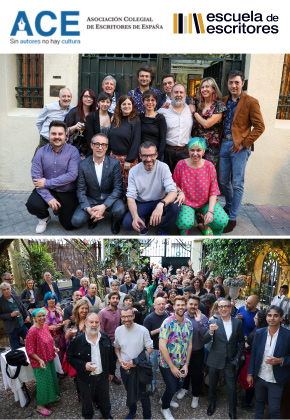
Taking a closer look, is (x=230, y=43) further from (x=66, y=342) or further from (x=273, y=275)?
(x=66, y=342)

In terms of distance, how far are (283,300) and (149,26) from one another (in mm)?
3897

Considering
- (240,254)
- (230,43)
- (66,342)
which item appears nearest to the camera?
(66,342)

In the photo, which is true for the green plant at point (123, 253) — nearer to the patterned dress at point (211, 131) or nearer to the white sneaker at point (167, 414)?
the patterned dress at point (211, 131)

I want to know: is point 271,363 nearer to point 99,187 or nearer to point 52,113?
point 99,187

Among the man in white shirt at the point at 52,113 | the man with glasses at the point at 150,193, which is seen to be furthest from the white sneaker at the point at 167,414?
the man in white shirt at the point at 52,113

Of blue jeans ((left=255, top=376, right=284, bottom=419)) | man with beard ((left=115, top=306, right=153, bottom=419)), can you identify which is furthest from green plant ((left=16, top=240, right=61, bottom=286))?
blue jeans ((left=255, top=376, right=284, bottom=419))

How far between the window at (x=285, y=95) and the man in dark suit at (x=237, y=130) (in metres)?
1.71

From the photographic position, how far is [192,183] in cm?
404

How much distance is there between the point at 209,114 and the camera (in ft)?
14.2

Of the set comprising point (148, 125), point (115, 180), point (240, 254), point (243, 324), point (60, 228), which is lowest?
point (243, 324)

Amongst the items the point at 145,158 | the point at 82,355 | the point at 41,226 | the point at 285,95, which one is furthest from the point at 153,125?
the point at 285,95

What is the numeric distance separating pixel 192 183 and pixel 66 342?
2.26m

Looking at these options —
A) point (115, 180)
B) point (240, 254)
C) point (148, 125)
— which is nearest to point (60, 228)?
point (115, 180)

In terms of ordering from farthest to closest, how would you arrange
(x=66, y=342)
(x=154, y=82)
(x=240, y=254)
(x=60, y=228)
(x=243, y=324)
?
(x=154, y=82) < (x=240, y=254) < (x=60, y=228) < (x=66, y=342) < (x=243, y=324)
